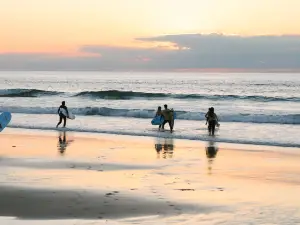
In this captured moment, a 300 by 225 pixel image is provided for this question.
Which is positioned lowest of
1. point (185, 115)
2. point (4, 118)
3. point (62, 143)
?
point (62, 143)

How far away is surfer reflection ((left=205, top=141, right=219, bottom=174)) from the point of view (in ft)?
56.7

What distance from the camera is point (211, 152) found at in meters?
→ 20.0

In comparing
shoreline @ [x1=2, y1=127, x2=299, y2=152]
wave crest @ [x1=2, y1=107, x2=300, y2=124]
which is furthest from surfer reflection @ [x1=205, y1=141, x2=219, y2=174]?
wave crest @ [x1=2, y1=107, x2=300, y2=124]

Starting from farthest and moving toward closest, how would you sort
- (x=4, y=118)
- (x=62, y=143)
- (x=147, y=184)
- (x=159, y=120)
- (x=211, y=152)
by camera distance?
(x=159, y=120) → (x=4, y=118) → (x=62, y=143) → (x=211, y=152) → (x=147, y=184)

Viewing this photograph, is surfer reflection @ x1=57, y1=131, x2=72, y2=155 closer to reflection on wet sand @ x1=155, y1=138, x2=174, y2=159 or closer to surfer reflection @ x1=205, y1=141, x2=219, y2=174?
reflection on wet sand @ x1=155, y1=138, x2=174, y2=159

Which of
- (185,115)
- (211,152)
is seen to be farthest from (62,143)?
(185,115)

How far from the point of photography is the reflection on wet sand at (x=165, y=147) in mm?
19344

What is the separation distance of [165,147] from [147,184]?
8267mm

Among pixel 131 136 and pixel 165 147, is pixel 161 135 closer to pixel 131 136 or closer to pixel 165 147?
pixel 131 136

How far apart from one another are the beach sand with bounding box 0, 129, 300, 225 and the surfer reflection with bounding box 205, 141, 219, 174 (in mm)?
33

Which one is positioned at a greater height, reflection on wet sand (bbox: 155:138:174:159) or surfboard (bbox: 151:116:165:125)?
surfboard (bbox: 151:116:165:125)

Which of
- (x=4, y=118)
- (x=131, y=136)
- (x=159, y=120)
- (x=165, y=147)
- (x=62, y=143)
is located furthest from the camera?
(x=159, y=120)

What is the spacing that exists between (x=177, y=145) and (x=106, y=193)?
34.1ft

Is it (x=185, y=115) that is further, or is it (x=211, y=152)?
(x=185, y=115)
